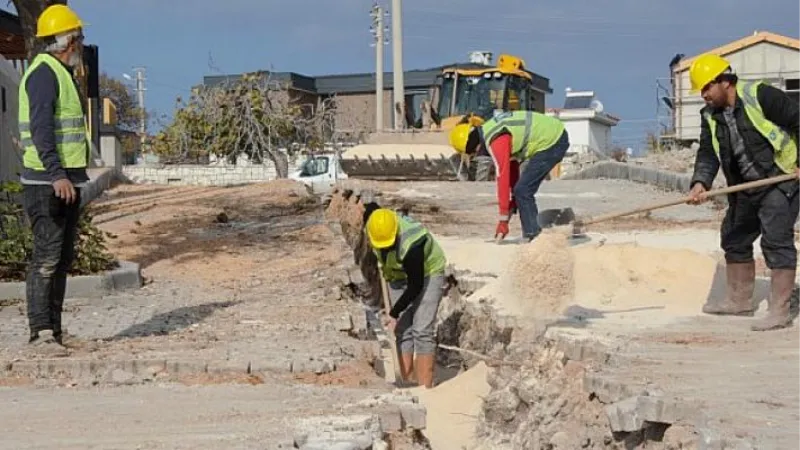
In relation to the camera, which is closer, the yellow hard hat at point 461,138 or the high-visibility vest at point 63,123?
the high-visibility vest at point 63,123

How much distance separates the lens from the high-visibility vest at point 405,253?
333 inches

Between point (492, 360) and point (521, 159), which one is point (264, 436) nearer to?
point (492, 360)

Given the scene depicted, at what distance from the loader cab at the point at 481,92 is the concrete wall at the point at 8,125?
10205mm

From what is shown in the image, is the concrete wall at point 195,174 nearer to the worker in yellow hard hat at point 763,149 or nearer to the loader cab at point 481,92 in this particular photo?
the loader cab at point 481,92

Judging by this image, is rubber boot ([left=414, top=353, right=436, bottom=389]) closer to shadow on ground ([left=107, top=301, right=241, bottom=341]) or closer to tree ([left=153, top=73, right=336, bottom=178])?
shadow on ground ([left=107, top=301, right=241, bottom=341])

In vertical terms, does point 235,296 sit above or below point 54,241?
below

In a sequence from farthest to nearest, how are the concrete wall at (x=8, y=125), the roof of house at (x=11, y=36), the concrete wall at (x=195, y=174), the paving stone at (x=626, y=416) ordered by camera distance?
the concrete wall at (x=195, y=174), the roof of house at (x=11, y=36), the concrete wall at (x=8, y=125), the paving stone at (x=626, y=416)

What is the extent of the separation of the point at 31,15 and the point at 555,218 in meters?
5.82

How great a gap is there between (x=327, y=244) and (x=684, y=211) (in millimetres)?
5921

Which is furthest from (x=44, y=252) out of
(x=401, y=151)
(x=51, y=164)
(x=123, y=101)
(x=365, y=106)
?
(x=123, y=101)

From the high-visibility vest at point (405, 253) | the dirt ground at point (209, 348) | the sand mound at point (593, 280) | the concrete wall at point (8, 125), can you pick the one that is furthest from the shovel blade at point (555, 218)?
the concrete wall at point (8, 125)

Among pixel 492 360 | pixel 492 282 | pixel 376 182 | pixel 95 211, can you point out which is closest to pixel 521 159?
pixel 492 282

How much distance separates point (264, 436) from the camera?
5129mm

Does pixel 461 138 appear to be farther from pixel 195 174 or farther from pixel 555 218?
pixel 195 174
